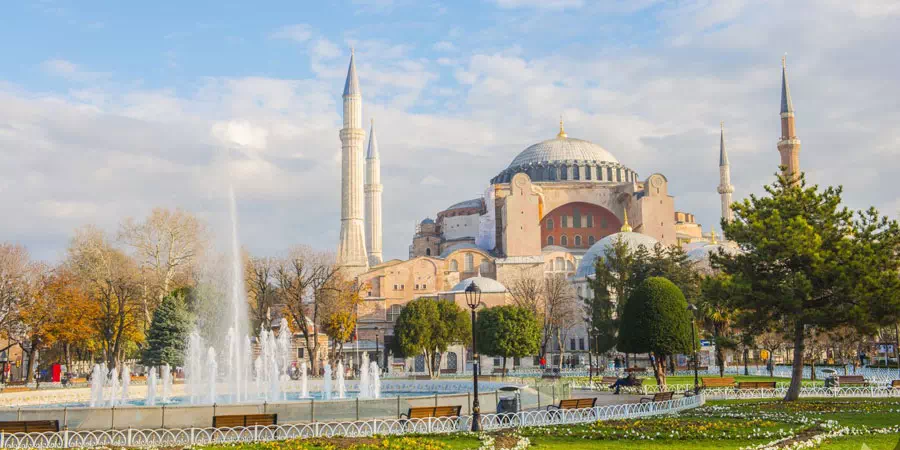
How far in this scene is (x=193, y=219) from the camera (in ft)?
118

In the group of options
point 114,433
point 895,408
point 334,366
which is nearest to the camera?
point 114,433

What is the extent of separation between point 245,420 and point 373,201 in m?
58.2

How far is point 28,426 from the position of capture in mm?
12266

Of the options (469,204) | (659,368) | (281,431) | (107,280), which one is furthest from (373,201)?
(281,431)

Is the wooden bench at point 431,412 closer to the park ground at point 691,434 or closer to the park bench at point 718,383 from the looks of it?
the park ground at point 691,434

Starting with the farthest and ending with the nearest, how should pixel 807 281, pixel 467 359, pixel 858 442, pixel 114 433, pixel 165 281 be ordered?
pixel 467 359 < pixel 165 281 < pixel 807 281 < pixel 114 433 < pixel 858 442

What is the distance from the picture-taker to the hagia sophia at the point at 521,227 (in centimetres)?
5375

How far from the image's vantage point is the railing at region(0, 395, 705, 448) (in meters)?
12.1

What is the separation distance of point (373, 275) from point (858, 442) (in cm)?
4728

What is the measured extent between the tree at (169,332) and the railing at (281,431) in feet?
66.1

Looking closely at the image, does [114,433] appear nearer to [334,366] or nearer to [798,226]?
[798,226]

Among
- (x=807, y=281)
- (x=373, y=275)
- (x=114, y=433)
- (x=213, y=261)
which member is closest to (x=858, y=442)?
(x=807, y=281)

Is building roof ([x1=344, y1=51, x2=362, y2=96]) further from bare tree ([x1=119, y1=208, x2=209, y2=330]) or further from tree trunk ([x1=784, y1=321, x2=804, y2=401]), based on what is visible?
tree trunk ([x1=784, y1=321, x2=804, y2=401])

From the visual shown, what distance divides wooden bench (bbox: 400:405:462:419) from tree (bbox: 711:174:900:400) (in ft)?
25.6
